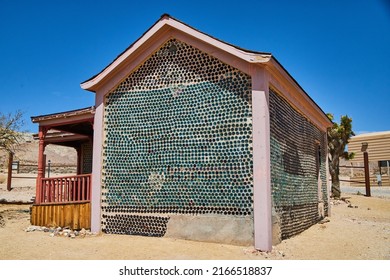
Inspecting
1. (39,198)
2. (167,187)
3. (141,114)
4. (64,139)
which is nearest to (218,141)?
(167,187)

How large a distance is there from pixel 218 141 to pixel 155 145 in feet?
5.74

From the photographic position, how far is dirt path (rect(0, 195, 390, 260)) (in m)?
7.20

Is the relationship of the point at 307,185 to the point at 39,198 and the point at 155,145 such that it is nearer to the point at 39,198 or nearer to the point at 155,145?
the point at 155,145

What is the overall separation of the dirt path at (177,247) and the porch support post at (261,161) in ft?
1.36

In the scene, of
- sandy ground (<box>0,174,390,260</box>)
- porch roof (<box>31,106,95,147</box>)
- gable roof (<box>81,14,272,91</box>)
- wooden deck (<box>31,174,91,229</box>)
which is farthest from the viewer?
porch roof (<box>31,106,95,147</box>)

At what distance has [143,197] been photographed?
917 cm

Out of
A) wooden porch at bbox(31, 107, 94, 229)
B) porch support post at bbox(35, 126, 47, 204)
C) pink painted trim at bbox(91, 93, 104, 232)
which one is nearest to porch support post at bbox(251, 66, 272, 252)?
pink painted trim at bbox(91, 93, 104, 232)

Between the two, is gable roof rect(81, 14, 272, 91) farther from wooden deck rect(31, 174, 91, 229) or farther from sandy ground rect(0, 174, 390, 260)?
sandy ground rect(0, 174, 390, 260)

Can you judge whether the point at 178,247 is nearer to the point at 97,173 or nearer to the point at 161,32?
the point at 97,173

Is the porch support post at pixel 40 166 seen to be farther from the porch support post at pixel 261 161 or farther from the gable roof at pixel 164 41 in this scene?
the porch support post at pixel 261 161

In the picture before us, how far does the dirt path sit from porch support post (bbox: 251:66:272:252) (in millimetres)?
414

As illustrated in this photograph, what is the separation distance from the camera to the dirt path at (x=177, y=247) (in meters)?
7.20

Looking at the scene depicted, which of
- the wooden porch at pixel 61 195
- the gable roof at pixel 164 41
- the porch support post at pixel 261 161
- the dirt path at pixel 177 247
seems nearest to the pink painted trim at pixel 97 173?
the wooden porch at pixel 61 195
